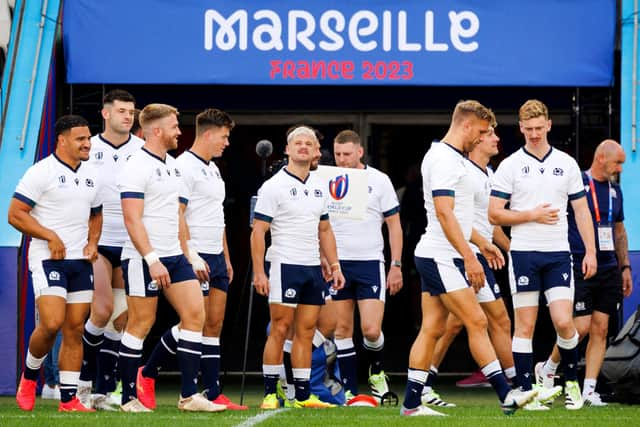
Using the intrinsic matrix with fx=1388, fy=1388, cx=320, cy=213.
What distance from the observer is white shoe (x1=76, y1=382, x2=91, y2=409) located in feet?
34.5

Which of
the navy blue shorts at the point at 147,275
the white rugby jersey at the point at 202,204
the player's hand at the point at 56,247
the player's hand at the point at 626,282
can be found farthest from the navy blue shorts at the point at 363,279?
the player's hand at the point at 56,247

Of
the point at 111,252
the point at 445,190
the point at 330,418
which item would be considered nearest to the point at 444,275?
the point at 445,190

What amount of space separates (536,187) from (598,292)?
140cm

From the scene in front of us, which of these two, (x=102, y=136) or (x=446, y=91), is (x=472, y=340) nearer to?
(x=102, y=136)

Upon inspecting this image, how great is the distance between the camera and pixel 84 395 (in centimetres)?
1056

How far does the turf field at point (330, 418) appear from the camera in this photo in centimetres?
880

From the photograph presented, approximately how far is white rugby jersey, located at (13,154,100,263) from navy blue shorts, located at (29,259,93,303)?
0.19ft

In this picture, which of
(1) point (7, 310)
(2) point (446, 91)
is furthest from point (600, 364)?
(1) point (7, 310)

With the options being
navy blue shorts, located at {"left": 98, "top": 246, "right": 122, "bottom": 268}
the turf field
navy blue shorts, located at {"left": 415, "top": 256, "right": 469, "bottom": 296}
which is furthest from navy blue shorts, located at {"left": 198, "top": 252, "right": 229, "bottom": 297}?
navy blue shorts, located at {"left": 415, "top": 256, "right": 469, "bottom": 296}

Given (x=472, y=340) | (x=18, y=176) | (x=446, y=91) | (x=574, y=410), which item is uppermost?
(x=446, y=91)

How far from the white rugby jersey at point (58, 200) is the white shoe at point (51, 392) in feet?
8.14

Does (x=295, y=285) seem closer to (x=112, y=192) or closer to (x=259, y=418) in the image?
(x=259, y=418)

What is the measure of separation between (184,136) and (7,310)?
3055 mm

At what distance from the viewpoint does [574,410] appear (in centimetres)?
1037
